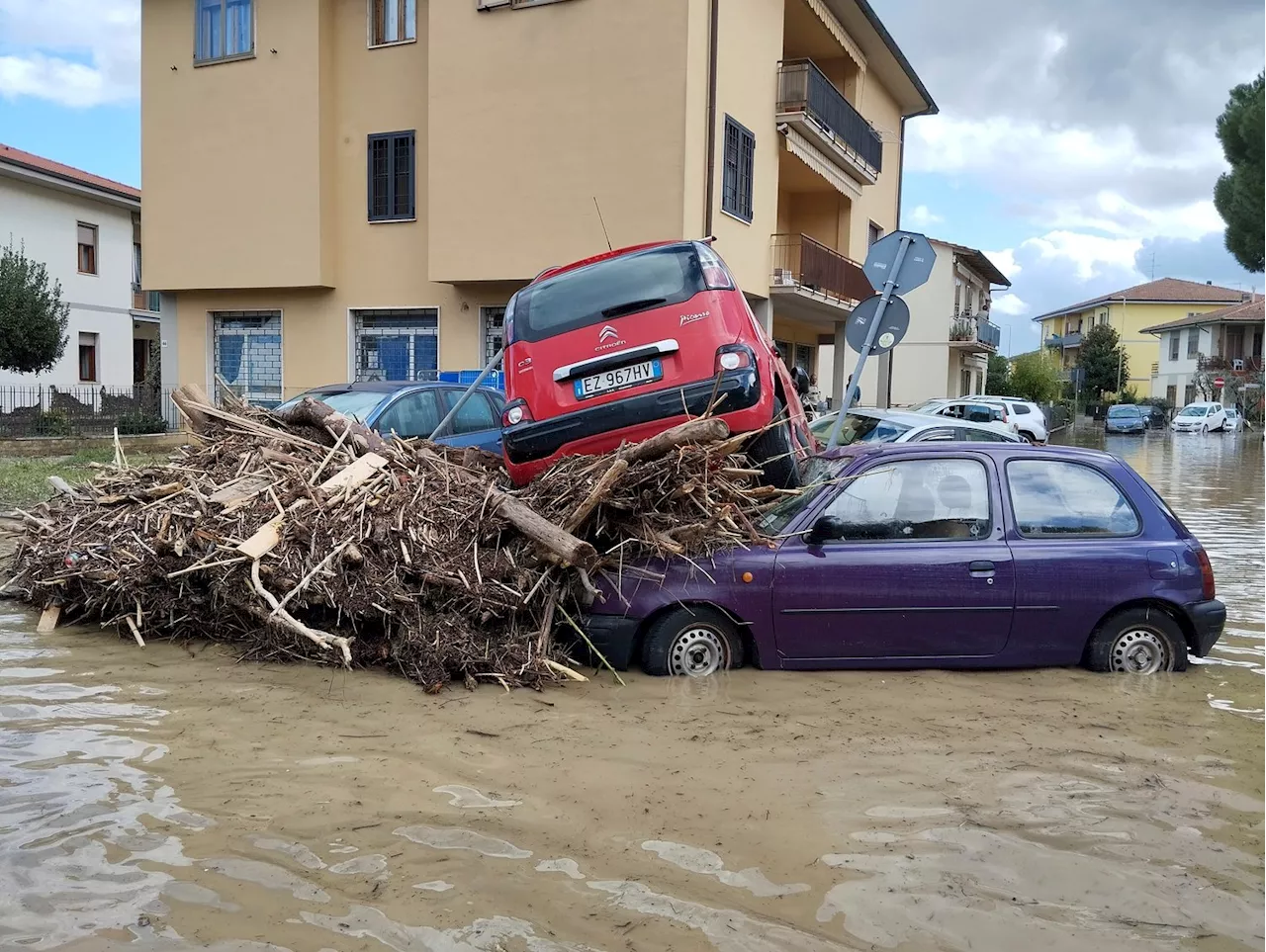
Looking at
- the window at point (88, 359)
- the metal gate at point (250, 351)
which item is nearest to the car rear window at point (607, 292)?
the metal gate at point (250, 351)

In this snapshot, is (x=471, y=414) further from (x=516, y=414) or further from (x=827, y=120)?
(x=827, y=120)

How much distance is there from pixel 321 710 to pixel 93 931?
212cm

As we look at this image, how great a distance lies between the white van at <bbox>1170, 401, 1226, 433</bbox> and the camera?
166 feet

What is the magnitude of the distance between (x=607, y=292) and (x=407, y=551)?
224cm

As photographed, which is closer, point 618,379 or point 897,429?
point 618,379

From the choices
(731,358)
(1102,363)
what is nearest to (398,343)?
(731,358)

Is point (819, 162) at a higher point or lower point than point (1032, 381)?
higher

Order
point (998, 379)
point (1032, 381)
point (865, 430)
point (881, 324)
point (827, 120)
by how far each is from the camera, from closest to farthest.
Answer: point (881, 324) < point (865, 430) < point (827, 120) < point (1032, 381) < point (998, 379)

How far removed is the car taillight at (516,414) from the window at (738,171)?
1241 centimetres

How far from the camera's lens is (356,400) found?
9.88 m

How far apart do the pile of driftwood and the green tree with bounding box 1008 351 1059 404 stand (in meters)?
62.5

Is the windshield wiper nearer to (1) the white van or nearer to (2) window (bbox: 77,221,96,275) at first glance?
(2) window (bbox: 77,221,96,275)

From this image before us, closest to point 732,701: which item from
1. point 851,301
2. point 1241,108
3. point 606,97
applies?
point 606,97

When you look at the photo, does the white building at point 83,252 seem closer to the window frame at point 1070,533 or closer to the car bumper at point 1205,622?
the window frame at point 1070,533
